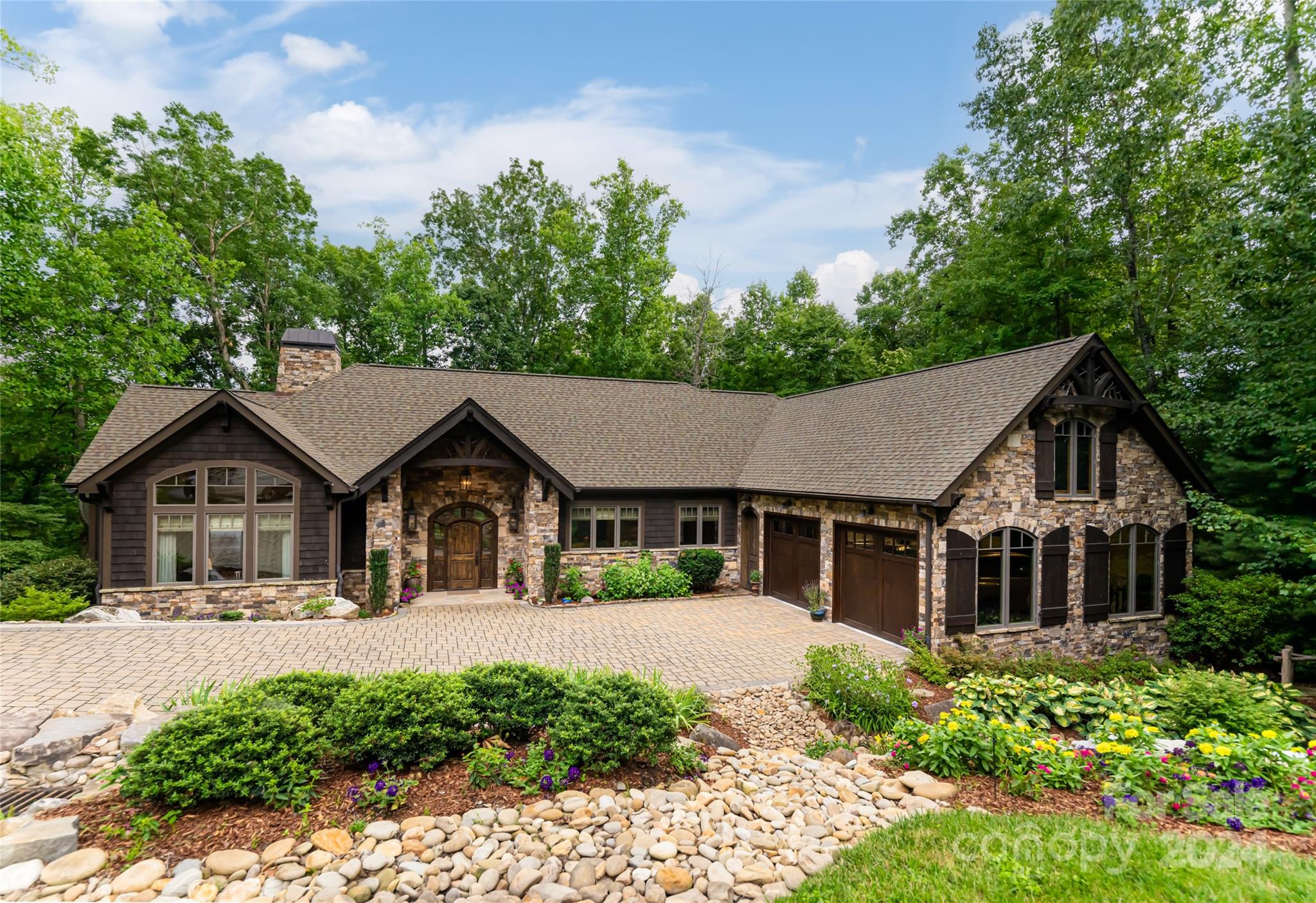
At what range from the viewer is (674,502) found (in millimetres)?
15469

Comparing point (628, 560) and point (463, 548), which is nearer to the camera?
point (463, 548)

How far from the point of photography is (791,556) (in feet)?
46.1

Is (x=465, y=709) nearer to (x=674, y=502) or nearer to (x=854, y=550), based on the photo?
(x=854, y=550)

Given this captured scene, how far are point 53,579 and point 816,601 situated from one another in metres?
15.5

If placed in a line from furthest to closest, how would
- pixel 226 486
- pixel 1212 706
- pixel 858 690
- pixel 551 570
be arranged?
pixel 551 570 < pixel 226 486 < pixel 858 690 < pixel 1212 706

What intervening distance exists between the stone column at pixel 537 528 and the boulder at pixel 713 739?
8.02m

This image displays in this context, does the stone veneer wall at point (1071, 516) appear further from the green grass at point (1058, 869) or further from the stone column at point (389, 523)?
the stone column at point (389, 523)

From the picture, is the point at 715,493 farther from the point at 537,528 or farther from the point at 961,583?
the point at 961,583

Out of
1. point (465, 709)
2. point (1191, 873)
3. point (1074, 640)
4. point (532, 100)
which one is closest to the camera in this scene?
point (1191, 873)

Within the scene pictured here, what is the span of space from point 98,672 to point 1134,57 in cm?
2650

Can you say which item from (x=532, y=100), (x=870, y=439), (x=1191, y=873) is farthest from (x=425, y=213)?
(x=1191, y=873)

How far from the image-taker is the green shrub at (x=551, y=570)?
44.6ft

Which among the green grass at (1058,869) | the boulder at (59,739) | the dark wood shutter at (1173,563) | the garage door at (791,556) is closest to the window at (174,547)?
the boulder at (59,739)

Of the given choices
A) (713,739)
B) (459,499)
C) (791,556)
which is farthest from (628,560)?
(713,739)
